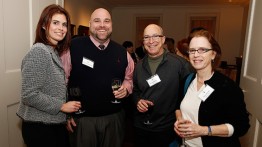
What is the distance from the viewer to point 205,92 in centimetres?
132

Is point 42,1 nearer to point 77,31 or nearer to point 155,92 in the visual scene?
point 155,92

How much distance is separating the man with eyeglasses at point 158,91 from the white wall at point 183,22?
7.30m

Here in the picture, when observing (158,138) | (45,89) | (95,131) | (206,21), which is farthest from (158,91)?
(206,21)

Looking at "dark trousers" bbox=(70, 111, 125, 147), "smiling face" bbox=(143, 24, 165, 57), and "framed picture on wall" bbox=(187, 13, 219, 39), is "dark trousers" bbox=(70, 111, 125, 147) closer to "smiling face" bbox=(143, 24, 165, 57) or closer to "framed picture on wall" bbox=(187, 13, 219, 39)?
"smiling face" bbox=(143, 24, 165, 57)

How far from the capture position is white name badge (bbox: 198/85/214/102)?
1310 millimetres

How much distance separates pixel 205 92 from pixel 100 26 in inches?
41.9

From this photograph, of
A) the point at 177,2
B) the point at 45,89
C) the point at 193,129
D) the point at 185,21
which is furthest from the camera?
the point at 185,21

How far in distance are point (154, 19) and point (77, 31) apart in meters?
4.26

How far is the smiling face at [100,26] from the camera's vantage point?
186 cm

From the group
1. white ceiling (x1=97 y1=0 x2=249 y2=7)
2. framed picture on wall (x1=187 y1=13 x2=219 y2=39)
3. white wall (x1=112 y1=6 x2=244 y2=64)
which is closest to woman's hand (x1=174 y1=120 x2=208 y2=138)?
white ceiling (x1=97 y1=0 x2=249 y2=7)

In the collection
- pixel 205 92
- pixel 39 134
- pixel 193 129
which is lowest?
pixel 39 134

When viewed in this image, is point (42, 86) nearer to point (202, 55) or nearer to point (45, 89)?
point (45, 89)

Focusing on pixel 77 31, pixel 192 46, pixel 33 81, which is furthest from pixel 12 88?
pixel 77 31

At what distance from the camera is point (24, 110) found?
4.51 ft
